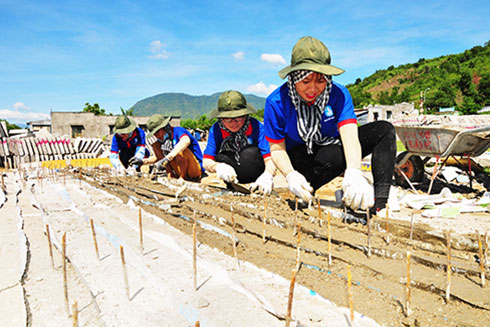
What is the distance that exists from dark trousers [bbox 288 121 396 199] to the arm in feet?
0.71

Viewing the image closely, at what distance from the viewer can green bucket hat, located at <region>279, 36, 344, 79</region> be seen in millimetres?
2062

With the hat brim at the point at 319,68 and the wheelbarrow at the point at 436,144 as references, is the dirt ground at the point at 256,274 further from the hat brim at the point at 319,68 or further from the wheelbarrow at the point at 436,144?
the wheelbarrow at the point at 436,144

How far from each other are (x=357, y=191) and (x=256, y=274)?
0.89 metres

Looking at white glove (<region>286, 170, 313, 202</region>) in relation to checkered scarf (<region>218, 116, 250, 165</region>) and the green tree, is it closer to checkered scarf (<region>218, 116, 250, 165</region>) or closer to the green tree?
checkered scarf (<region>218, 116, 250, 165</region>)

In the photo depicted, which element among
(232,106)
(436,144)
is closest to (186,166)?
(232,106)

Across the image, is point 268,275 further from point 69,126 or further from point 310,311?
point 69,126

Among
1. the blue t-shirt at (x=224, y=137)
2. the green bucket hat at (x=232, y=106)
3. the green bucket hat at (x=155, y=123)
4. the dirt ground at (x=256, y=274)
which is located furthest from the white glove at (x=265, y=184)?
the green bucket hat at (x=155, y=123)

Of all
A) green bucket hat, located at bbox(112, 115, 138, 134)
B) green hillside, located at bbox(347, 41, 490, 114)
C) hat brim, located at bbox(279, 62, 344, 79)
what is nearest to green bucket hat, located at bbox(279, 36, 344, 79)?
hat brim, located at bbox(279, 62, 344, 79)

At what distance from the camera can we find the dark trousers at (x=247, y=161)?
143 inches

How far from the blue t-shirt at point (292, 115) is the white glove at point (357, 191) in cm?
45

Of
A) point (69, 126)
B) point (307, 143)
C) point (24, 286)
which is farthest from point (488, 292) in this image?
point (69, 126)

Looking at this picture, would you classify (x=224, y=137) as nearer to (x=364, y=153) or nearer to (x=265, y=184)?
(x=265, y=184)

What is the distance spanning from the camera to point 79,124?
86.7 feet

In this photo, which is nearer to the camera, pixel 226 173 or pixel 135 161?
pixel 226 173
